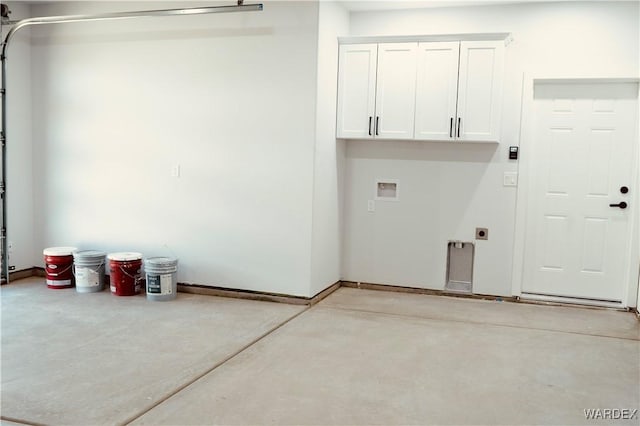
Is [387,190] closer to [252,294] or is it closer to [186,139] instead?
[252,294]

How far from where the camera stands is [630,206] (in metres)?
5.28

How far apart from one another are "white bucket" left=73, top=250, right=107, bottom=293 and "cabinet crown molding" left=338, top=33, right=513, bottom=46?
10.4 feet

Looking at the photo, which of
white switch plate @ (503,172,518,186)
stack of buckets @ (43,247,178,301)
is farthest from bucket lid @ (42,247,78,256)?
white switch plate @ (503,172,518,186)

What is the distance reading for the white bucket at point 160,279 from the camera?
5.21m

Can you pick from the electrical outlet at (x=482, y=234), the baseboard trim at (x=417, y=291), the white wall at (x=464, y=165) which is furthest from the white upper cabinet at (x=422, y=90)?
the baseboard trim at (x=417, y=291)

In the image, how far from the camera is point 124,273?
5.37 m

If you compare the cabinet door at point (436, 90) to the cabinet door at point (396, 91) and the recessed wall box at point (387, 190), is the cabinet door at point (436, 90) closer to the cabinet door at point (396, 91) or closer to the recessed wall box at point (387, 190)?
the cabinet door at point (396, 91)

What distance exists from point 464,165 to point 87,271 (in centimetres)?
378

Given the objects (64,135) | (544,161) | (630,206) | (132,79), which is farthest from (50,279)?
(630,206)

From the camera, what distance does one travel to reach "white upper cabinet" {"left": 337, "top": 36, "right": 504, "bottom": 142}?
17.1ft

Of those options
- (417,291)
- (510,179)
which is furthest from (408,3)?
(417,291)

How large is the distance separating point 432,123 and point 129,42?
10.0ft

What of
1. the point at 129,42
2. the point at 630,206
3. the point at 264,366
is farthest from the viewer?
the point at 129,42

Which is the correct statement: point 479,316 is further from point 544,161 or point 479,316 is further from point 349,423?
point 349,423
